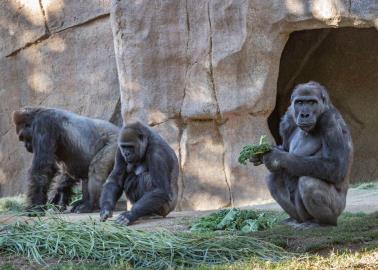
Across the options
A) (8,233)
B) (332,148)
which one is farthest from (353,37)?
(8,233)

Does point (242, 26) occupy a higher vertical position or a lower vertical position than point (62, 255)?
higher

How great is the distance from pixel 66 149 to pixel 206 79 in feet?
7.28

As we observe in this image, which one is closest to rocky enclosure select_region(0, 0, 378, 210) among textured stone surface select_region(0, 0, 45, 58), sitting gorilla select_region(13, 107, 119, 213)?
sitting gorilla select_region(13, 107, 119, 213)

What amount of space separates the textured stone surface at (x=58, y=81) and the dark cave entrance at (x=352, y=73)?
3.16 meters

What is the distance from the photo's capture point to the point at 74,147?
31.3 feet

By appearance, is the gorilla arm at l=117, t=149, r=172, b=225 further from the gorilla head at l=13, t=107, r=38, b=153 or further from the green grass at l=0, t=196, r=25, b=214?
the green grass at l=0, t=196, r=25, b=214

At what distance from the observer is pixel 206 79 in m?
10.5

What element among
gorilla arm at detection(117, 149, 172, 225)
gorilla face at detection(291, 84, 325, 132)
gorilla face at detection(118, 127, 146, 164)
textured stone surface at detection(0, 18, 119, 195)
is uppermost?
textured stone surface at detection(0, 18, 119, 195)

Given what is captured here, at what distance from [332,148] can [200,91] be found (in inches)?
187

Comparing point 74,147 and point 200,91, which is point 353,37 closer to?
point 200,91

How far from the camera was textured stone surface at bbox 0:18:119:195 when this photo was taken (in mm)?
12500

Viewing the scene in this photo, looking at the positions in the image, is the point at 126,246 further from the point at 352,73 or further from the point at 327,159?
the point at 352,73

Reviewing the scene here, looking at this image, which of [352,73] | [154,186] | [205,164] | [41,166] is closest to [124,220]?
[154,186]

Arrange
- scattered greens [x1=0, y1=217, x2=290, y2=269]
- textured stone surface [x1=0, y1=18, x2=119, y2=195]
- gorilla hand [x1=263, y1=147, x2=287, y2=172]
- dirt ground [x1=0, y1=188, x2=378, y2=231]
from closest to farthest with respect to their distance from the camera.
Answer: scattered greens [x1=0, y1=217, x2=290, y2=269] < gorilla hand [x1=263, y1=147, x2=287, y2=172] < dirt ground [x1=0, y1=188, x2=378, y2=231] < textured stone surface [x1=0, y1=18, x2=119, y2=195]
